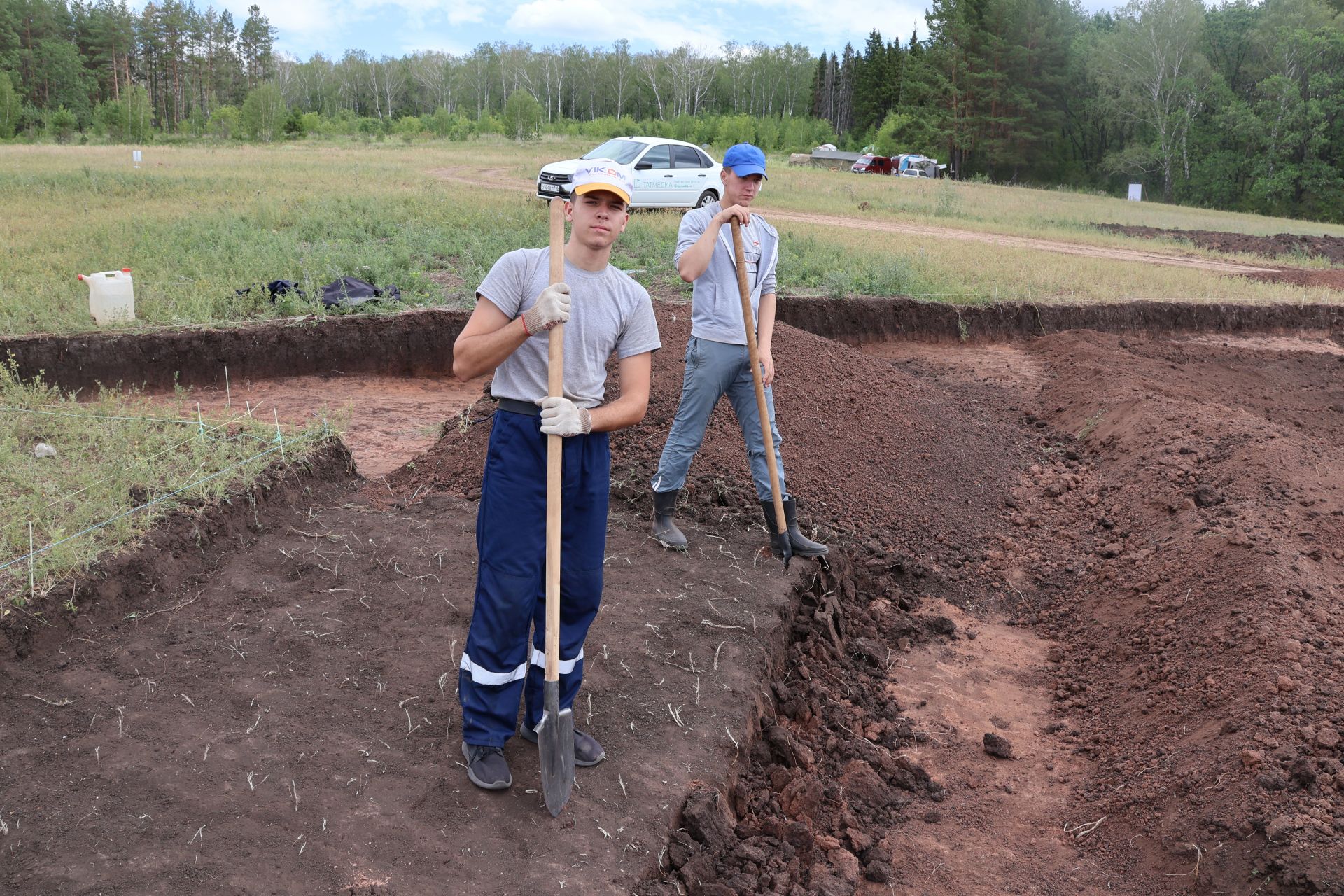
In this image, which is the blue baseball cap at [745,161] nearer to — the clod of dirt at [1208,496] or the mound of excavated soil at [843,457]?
the mound of excavated soil at [843,457]

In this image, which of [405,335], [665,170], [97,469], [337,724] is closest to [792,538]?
[337,724]

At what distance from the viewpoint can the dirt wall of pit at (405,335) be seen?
8.65m

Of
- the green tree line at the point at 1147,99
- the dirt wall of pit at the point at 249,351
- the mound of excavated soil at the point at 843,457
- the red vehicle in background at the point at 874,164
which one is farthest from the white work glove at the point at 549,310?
the red vehicle in background at the point at 874,164

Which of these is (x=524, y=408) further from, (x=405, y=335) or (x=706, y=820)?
(x=405, y=335)

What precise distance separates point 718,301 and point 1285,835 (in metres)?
3.15

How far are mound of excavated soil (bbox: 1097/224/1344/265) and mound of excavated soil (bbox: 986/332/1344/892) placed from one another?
13738 mm

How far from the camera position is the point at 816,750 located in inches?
169

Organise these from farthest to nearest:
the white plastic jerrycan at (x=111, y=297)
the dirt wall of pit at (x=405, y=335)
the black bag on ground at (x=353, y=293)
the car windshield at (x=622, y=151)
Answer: the car windshield at (x=622, y=151), the black bag on ground at (x=353, y=293), the white plastic jerrycan at (x=111, y=297), the dirt wall of pit at (x=405, y=335)

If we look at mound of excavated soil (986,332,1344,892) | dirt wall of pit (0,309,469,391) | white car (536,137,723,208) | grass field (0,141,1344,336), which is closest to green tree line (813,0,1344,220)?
grass field (0,141,1344,336)

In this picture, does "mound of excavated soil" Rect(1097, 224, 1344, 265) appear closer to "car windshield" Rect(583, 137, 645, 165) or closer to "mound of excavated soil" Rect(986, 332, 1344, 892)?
"car windshield" Rect(583, 137, 645, 165)

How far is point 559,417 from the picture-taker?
304 centimetres

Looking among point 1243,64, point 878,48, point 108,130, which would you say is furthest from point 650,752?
point 878,48

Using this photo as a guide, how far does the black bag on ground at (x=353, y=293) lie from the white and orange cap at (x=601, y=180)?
24.4ft

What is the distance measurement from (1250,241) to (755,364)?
73.2 feet
